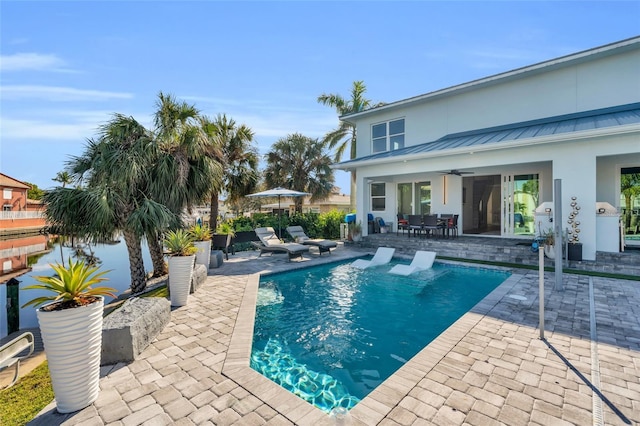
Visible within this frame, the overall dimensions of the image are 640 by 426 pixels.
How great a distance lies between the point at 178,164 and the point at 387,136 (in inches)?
479

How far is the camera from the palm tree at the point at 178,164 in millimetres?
8398

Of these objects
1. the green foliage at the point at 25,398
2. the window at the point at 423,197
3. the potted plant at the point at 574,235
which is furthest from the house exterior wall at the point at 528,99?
the green foliage at the point at 25,398

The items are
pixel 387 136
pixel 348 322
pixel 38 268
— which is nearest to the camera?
pixel 348 322

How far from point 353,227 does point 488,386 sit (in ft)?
39.4

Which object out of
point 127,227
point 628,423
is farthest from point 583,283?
point 127,227

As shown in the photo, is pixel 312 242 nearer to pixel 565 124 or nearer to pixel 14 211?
pixel 565 124

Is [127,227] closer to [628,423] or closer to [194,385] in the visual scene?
[194,385]

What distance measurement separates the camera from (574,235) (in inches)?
383

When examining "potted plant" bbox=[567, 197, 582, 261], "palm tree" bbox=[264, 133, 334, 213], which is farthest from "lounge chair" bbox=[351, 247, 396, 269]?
"palm tree" bbox=[264, 133, 334, 213]

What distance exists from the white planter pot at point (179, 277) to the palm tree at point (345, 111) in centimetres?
1939

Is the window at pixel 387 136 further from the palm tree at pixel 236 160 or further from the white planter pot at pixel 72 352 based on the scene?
the white planter pot at pixel 72 352

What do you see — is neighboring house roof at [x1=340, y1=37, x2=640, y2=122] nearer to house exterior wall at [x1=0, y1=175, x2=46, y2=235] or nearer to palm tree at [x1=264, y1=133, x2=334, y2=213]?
palm tree at [x1=264, y1=133, x2=334, y2=213]

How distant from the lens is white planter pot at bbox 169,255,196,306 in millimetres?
6438

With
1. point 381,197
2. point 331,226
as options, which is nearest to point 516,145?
point 381,197
